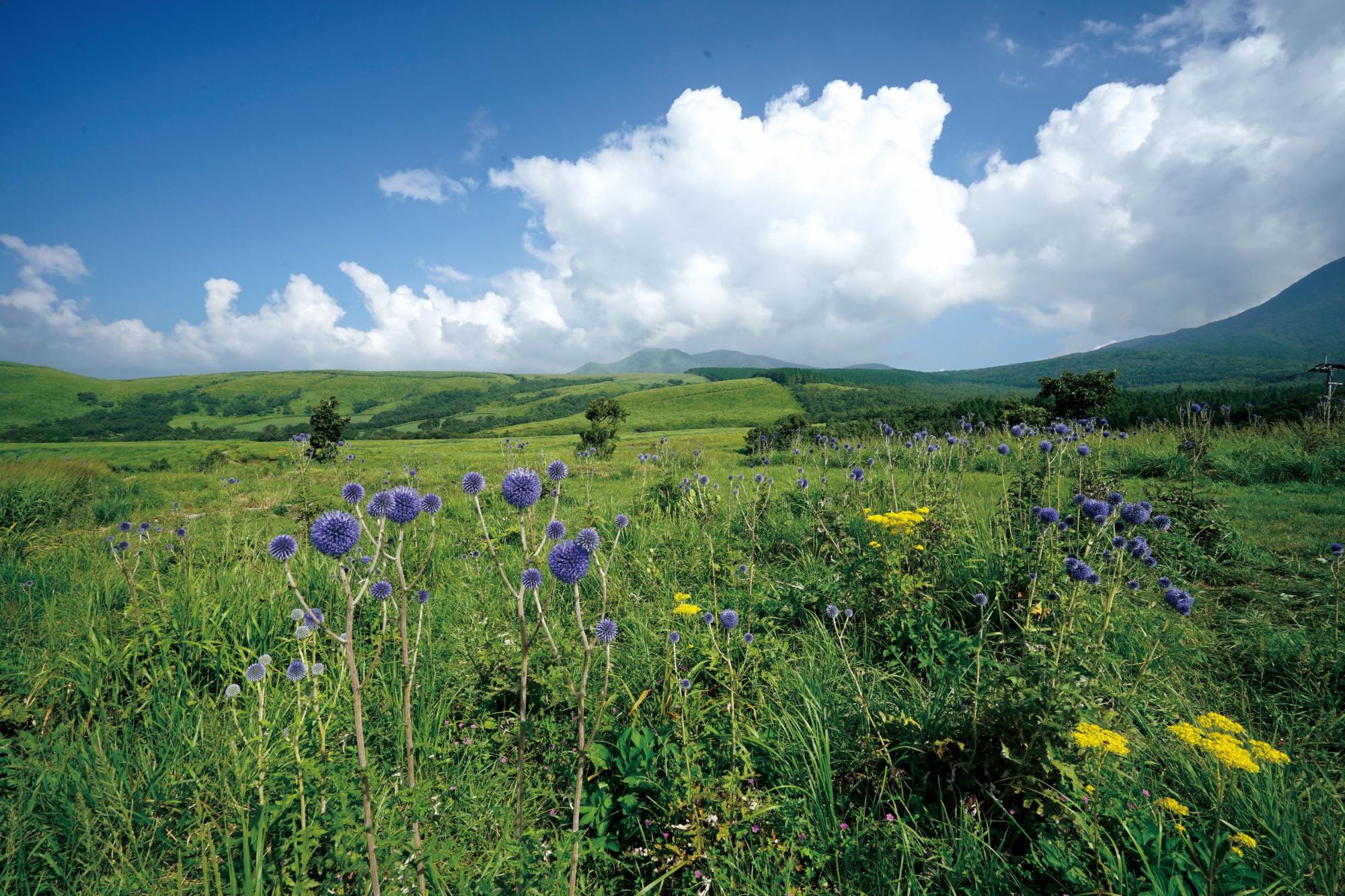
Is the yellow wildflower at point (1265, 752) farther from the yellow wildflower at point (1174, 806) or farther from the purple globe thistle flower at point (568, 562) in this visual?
the purple globe thistle flower at point (568, 562)

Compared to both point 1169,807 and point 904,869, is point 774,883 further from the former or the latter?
point 1169,807

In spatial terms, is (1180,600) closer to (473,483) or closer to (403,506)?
(473,483)

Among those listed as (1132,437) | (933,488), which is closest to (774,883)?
(933,488)

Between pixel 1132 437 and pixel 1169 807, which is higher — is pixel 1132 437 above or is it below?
above

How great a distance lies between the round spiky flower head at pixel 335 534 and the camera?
1.88 metres

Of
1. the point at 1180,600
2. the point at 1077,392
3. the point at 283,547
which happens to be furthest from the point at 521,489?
the point at 1077,392

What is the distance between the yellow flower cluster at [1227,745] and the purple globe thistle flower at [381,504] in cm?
351

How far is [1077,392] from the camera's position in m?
26.5

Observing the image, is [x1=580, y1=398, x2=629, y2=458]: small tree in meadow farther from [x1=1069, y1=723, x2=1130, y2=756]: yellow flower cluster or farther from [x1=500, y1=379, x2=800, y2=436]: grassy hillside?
[x1=500, y1=379, x2=800, y2=436]: grassy hillside

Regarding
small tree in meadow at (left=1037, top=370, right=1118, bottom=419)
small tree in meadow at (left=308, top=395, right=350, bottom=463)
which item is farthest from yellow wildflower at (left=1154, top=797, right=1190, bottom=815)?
small tree in meadow at (left=1037, top=370, right=1118, bottom=419)

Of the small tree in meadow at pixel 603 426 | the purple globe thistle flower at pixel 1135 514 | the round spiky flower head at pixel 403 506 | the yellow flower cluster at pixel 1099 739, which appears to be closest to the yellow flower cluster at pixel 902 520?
the purple globe thistle flower at pixel 1135 514

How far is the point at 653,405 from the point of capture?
104250mm

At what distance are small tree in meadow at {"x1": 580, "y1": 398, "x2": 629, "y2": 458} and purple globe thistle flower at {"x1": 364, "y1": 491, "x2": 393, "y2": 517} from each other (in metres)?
17.1

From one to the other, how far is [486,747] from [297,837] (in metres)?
1.49
